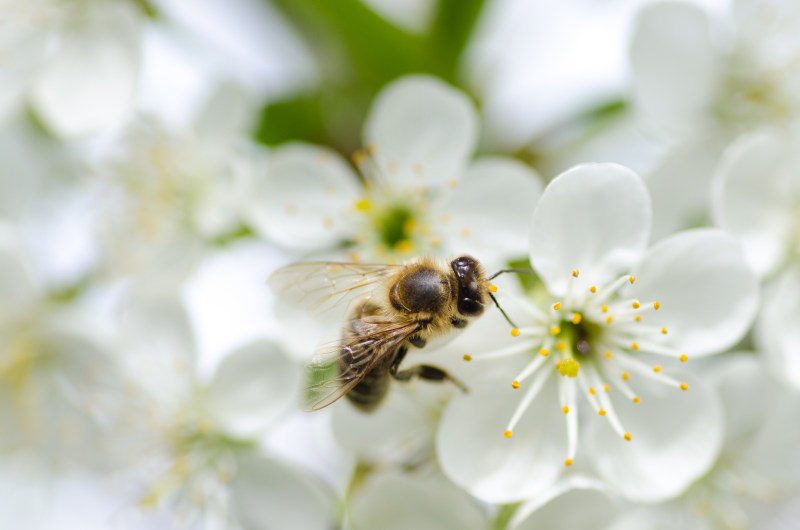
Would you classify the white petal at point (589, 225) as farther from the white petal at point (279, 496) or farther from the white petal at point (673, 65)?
the white petal at point (279, 496)

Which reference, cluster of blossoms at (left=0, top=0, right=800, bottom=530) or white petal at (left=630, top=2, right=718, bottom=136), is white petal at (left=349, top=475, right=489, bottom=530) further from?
white petal at (left=630, top=2, right=718, bottom=136)

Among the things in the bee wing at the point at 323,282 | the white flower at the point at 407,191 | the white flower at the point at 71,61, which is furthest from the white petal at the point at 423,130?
the white flower at the point at 71,61

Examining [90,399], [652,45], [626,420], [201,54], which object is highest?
[652,45]

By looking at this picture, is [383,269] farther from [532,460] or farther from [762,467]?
[762,467]

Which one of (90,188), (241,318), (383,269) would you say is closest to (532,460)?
(383,269)

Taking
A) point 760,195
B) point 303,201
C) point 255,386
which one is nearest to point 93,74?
point 303,201
